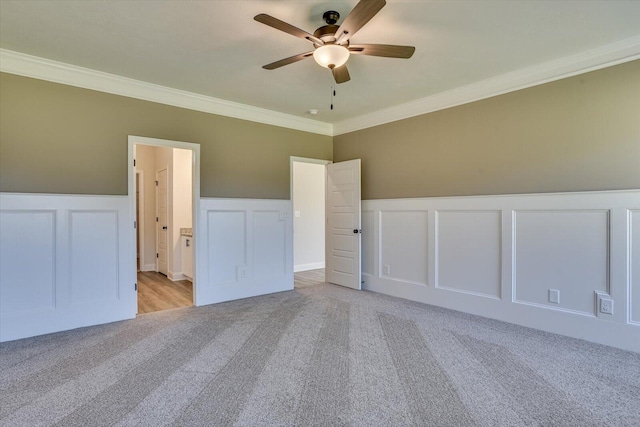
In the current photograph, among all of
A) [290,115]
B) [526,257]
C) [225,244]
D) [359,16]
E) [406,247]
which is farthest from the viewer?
[290,115]

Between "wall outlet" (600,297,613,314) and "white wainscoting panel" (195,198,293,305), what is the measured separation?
11.9ft

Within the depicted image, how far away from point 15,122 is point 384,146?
4.17 meters

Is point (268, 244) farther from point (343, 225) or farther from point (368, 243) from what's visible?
→ point (368, 243)

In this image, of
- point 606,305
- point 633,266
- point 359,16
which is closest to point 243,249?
point 359,16

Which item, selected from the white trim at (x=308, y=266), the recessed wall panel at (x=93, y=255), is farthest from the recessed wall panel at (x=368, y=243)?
the recessed wall panel at (x=93, y=255)

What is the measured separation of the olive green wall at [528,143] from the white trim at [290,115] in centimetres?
9

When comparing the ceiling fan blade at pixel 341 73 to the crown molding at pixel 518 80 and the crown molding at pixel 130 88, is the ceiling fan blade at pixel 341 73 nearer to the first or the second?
the crown molding at pixel 518 80

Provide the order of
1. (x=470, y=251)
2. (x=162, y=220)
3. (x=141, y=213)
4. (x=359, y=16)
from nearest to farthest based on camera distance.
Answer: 1. (x=359, y=16)
2. (x=470, y=251)
3. (x=162, y=220)
4. (x=141, y=213)

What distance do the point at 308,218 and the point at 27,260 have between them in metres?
4.69

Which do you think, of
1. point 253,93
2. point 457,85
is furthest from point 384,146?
point 253,93

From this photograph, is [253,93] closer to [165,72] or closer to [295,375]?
[165,72]

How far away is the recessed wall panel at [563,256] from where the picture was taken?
2.93m

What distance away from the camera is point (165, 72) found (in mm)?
3350

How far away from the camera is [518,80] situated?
11.0 feet
